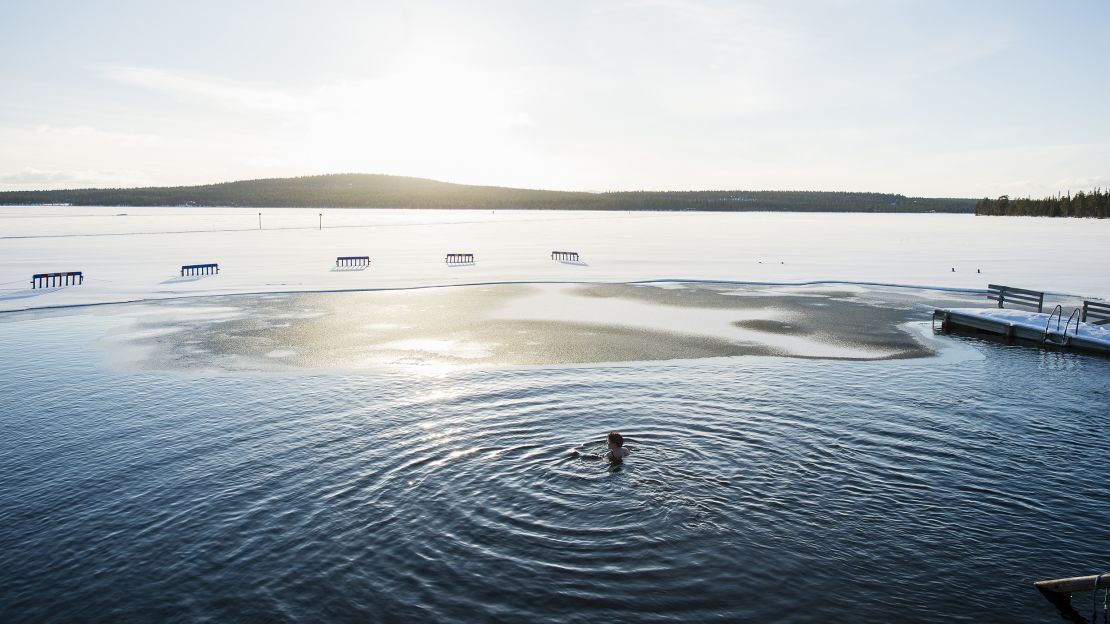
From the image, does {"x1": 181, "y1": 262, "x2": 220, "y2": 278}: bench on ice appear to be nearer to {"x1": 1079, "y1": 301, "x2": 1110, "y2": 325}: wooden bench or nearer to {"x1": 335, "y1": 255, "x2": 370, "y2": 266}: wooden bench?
{"x1": 335, "y1": 255, "x2": 370, "y2": 266}: wooden bench

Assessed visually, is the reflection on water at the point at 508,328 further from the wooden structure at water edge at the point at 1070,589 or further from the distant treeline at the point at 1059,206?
the distant treeline at the point at 1059,206

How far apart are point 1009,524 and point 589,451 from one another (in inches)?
261

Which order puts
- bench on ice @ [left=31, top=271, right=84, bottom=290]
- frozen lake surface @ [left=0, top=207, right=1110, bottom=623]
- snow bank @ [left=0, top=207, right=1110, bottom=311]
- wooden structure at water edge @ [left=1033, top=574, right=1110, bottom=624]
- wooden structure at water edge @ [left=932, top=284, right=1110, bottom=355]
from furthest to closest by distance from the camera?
1. snow bank @ [left=0, top=207, right=1110, bottom=311]
2. bench on ice @ [left=31, top=271, right=84, bottom=290]
3. wooden structure at water edge @ [left=932, top=284, right=1110, bottom=355]
4. frozen lake surface @ [left=0, top=207, right=1110, bottom=623]
5. wooden structure at water edge @ [left=1033, top=574, right=1110, bottom=624]

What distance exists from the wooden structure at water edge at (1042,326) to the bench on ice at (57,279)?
40211 millimetres

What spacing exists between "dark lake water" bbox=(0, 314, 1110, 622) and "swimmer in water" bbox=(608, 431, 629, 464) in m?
0.20

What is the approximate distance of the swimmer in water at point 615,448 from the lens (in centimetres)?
1207

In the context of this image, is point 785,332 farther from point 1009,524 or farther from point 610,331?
point 1009,524

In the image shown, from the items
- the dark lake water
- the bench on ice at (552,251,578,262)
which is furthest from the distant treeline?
the dark lake water

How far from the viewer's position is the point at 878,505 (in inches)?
425

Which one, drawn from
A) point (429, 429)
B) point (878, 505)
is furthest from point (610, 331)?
point (878, 505)

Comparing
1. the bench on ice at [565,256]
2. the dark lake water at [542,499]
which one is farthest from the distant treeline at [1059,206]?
the dark lake water at [542,499]

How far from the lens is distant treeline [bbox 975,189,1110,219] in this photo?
503ft

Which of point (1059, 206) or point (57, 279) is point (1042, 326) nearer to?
point (57, 279)

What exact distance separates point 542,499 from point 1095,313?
2557cm
